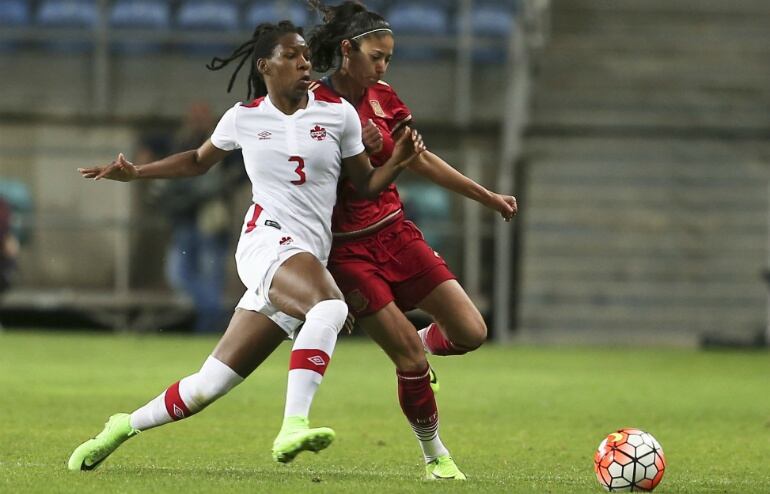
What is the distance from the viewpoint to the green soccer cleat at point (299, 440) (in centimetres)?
582

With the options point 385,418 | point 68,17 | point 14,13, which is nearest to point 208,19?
point 68,17

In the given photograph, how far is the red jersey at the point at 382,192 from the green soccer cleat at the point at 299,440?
1.38m

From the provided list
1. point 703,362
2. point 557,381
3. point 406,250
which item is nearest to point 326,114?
point 406,250

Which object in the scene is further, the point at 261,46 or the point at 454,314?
the point at 454,314

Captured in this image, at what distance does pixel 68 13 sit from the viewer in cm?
1948

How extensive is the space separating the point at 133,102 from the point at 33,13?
1924 millimetres

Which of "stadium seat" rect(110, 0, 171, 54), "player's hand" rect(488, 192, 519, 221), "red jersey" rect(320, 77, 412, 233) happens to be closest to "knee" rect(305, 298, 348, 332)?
"red jersey" rect(320, 77, 412, 233)

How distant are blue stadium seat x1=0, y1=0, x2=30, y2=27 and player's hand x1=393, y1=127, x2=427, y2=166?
13.7 metres

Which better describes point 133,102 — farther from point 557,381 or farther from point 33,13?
point 557,381

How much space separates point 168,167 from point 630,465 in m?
2.42

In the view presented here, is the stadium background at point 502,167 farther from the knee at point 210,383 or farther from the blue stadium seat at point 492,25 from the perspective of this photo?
the knee at point 210,383

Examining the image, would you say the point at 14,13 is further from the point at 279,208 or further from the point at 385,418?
the point at 279,208

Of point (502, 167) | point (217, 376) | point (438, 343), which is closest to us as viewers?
point (217, 376)

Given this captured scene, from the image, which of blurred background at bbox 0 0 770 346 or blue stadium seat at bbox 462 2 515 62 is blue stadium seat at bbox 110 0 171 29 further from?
blue stadium seat at bbox 462 2 515 62
